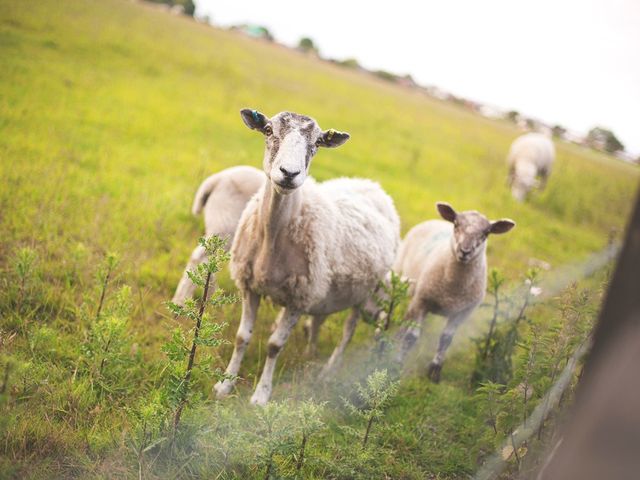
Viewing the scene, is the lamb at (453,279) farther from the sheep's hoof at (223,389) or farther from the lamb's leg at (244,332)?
the sheep's hoof at (223,389)

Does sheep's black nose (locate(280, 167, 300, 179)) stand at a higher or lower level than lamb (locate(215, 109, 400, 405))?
higher

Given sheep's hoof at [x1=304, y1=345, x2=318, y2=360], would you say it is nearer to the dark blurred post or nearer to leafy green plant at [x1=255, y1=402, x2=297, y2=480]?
leafy green plant at [x1=255, y1=402, x2=297, y2=480]

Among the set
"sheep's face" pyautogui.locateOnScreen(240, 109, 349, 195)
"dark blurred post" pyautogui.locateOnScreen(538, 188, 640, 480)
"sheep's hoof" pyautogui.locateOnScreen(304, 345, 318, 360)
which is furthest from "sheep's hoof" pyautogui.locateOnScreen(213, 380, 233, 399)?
"dark blurred post" pyautogui.locateOnScreen(538, 188, 640, 480)

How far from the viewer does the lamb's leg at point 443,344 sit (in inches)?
206

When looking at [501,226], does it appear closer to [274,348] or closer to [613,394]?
[274,348]

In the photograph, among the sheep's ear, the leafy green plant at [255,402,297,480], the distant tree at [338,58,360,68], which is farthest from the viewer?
the distant tree at [338,58,360,68]

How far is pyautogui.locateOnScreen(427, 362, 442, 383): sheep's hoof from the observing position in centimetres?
518

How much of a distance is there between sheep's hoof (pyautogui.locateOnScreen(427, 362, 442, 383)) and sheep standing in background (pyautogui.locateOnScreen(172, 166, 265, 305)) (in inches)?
105

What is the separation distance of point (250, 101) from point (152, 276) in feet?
37.5

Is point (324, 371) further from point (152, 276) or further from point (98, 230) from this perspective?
point (98, 230)

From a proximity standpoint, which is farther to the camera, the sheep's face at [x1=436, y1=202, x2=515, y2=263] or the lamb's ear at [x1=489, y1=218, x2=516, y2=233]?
the lamb's ear at [x1=489, y1=218, x2=516, y2=233]

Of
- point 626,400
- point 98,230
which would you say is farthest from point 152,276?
point 626,400

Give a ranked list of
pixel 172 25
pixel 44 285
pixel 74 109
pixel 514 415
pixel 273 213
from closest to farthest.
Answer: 1. pixel 514 415
2. pixel 273 213
3. pixel 44 285
4. pixel 74 109
5. pixel 172 25

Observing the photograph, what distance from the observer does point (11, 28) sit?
558 inches
